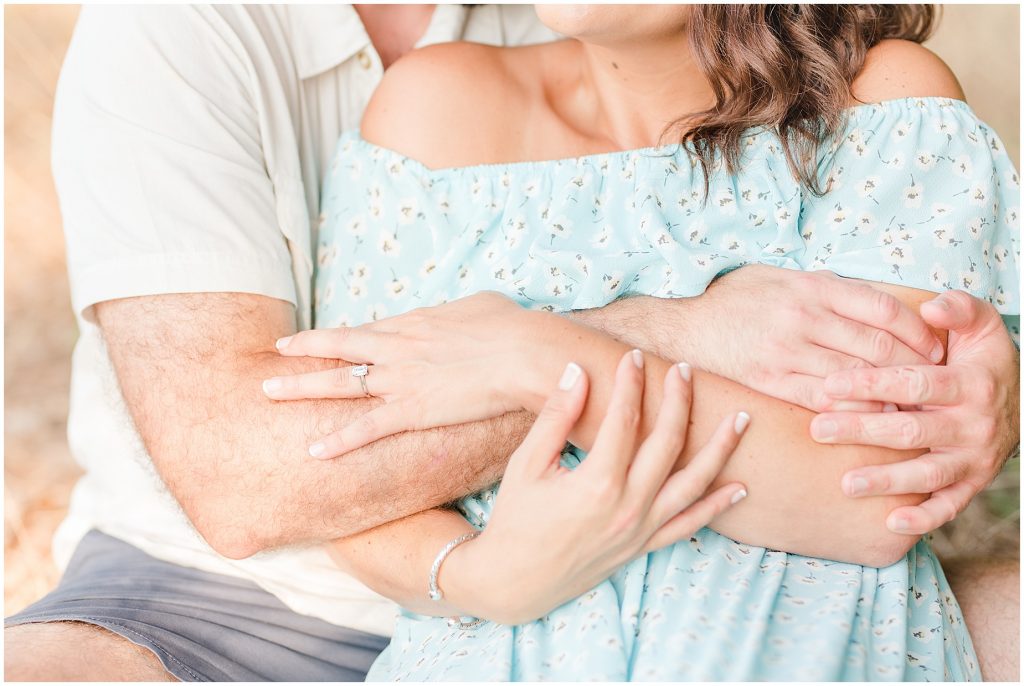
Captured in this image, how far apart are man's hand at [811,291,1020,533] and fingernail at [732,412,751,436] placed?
9cm

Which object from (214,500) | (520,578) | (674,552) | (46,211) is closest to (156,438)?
(214,500)

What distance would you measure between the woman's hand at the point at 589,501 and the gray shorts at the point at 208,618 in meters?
0.49

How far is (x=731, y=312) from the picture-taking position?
1.32m

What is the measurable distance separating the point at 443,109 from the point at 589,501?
78 centimetres

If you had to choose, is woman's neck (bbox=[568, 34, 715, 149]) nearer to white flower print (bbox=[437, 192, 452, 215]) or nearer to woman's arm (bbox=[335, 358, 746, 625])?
white flower print (bbox=[437, 192, 452, 215])

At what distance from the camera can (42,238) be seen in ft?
8.30

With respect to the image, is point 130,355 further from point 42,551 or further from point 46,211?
point 46,211

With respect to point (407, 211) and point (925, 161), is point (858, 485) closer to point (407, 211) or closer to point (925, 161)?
point (925, 161)

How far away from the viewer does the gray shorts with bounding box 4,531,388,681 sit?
147cm

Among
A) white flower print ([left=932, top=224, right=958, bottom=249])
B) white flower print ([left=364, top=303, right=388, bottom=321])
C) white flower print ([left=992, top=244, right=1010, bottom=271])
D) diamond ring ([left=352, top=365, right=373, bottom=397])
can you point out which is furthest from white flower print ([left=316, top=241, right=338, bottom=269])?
white flower print ([left=992, top=244, right=1010, bottom=271])

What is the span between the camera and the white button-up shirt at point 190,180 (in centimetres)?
138

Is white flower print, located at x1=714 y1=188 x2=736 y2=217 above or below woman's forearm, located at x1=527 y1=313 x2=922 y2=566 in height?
above

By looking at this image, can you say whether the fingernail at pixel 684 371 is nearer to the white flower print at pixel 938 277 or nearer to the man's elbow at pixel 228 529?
the white flower print at pixel 938 277

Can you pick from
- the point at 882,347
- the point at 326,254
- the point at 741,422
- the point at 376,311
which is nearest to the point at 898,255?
the point at 882,347
